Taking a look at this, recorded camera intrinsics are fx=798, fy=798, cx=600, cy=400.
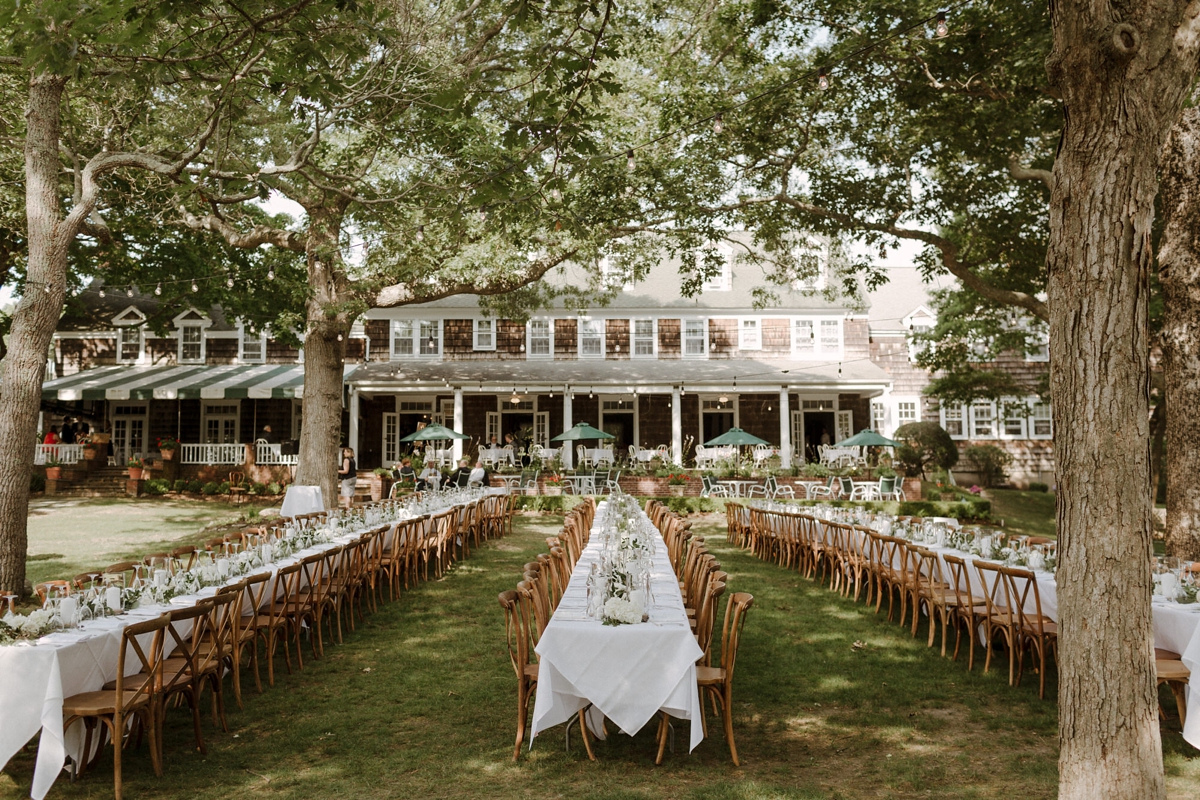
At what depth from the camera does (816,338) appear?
26.0 metres

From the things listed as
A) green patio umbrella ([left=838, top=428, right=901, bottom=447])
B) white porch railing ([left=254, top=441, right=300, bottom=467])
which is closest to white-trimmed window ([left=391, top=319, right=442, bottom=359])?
white porch railing ([left=254, top=441, right=300, bottom=467])

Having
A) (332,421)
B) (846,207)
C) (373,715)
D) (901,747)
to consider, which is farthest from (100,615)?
(846,207)

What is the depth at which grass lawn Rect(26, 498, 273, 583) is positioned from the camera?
38.3ft

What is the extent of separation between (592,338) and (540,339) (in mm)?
1718

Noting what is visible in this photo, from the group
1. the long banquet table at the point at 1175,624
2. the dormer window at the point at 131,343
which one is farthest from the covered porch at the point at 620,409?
the long banquet table at the point at 1175,624

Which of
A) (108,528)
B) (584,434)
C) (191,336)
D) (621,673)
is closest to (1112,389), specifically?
(621,673)

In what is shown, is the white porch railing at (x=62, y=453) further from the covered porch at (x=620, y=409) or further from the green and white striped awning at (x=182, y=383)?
the covered porch at (x=620, y=409)

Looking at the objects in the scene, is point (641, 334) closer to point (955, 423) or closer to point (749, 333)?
point (749, 333)

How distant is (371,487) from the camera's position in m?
20.4

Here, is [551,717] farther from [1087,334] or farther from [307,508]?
[307,508]

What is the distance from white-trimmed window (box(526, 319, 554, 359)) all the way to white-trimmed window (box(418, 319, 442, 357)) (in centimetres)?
294

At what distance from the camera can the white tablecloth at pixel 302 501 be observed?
44.2 ft

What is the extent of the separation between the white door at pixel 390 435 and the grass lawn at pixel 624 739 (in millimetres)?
18757

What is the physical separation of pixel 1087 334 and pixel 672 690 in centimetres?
282
